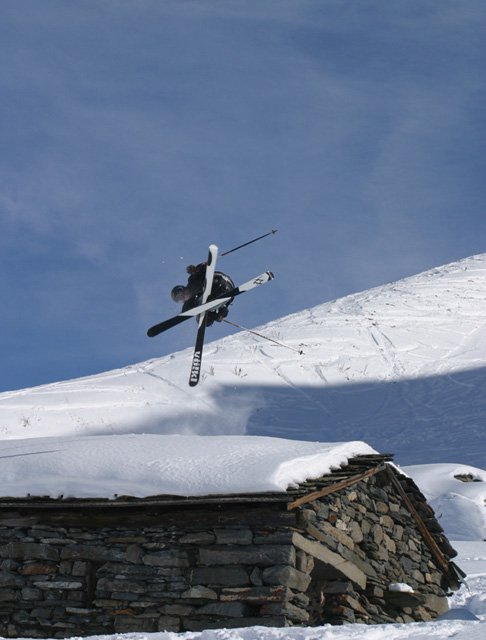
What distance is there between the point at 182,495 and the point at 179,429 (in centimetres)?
2066

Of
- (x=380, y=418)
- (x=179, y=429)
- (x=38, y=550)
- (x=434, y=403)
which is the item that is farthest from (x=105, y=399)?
(x=38, y=550)

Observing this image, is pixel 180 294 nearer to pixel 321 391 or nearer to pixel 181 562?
pixel 181 562

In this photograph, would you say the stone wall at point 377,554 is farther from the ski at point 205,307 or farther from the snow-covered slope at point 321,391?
the snow-covered slope at point 321,391

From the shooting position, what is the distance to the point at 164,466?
39.0 feet

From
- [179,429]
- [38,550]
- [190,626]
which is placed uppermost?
[179,429]

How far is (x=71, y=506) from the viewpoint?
11.5 m

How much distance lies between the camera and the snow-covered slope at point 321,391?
31.9 metres

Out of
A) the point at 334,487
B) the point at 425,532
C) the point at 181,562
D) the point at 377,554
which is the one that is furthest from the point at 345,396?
the point at 181,562

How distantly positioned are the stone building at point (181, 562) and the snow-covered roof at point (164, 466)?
0.18 meters

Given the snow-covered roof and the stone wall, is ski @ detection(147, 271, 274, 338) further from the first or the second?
the stone wall

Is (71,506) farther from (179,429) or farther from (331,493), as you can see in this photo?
(179,429)

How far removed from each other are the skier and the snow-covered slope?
49.1 ft

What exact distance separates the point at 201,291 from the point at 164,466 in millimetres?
2415

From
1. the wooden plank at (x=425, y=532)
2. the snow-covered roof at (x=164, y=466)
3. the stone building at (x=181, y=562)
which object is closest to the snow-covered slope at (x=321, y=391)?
the wooden plank at (x=425, y=532)
